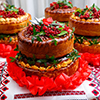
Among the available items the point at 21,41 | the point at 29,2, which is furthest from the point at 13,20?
the point at 29,2

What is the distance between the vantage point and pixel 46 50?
6.14ft

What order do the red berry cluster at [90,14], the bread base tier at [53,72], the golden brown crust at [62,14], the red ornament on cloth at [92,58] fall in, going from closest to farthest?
the bread base tier at [53,72], the red ornament on cloth at [92,58], the red berry cluster at [90,14], the golden brown crust at [62,14]

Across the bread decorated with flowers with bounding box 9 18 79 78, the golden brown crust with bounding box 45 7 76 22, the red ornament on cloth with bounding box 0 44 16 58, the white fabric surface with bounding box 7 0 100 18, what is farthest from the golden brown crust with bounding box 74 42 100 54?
the white fabric surface with bounding box 7 0 100 18

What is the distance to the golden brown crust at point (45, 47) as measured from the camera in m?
1.85

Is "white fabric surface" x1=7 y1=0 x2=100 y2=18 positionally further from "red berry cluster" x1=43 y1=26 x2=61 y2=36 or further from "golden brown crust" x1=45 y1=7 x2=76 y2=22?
"red berry cluster" x1=43 y1=26 x2=61 y2=36

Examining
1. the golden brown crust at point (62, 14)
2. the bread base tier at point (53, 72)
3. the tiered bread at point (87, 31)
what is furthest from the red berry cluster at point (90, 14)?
the bread base tier at point (53, 72)

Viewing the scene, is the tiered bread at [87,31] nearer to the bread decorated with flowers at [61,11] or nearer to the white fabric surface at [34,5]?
the bread decorated with flowers at [61,11]

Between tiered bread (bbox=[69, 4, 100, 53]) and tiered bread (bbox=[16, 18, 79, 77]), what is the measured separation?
0.57m

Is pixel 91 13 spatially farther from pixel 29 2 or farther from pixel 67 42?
pixel 29 2

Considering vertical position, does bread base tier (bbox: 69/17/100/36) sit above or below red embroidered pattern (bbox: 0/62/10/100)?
above

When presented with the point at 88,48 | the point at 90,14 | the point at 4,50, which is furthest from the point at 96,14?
the point at 4,50

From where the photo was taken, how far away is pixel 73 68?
209 cm

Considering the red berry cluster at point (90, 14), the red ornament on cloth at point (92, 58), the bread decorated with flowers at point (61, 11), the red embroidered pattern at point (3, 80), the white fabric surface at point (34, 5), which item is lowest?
the red embroidered pattern at point (3, 80)

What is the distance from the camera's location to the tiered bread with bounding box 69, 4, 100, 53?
249cm
